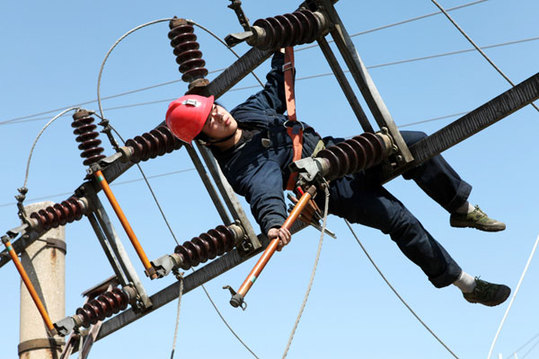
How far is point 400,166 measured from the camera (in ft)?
15.5

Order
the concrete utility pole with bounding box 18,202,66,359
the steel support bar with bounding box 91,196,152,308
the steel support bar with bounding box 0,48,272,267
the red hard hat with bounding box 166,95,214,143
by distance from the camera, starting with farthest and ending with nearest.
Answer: the concrete utility pole with bounding box 18,202,66,359 < the steel support bar with bounding box 91,196,152,308 < the steel support bar with bounding box 0,48,272,267 < the red hard hat with bounding box 166,95,214,143

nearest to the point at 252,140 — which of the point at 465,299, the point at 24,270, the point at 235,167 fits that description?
the point at 235,167

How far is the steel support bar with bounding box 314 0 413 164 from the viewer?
4695 millimetres

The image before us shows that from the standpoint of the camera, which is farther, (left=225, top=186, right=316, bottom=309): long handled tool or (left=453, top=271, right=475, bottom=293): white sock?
(left=453, top=271, right=475, bottom=293): white sock

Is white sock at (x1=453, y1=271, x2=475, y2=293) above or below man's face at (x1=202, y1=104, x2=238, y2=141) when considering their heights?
below

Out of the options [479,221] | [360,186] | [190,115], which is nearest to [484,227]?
[479,221]

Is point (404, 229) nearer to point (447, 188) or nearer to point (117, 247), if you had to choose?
point (447, 188)

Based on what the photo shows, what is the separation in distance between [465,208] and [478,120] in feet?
1.76

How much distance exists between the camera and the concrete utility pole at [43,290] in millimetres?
6602

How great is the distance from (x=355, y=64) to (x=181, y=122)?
2.76 ft

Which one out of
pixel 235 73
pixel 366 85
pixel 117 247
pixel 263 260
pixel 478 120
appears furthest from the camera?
pixel 117 247

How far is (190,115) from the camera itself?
4812mm

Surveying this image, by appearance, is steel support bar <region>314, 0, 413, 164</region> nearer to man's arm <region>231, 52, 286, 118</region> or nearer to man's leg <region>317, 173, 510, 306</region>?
man's leg <region>317, 173, 510, 306</region>

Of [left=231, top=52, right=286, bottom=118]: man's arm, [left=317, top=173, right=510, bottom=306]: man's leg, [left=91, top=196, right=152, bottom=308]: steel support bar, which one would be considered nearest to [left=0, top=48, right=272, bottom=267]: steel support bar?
[left=231, top=52, right=286, bottom=118]: man's arm
